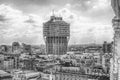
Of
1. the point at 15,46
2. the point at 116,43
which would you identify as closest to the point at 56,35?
the point at 15,46

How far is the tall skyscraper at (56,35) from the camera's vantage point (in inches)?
684

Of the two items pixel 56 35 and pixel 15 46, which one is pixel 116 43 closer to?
pixel 56 35

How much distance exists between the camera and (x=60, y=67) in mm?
11023

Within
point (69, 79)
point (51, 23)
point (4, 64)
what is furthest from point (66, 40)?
point (69, 79)

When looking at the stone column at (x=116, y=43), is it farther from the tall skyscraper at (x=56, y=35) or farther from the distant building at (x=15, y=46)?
the distant building at (x=15, y=46)

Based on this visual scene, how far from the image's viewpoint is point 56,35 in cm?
1753

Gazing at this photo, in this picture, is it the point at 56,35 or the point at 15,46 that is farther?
the point at 15,46

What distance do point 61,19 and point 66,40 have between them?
2051 millimetres

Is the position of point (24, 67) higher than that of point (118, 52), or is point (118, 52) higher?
point (118, 52)

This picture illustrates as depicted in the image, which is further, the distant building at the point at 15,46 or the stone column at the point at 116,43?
the distant building at the point at 15,46

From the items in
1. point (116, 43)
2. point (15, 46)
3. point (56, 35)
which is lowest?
point (116, 43)

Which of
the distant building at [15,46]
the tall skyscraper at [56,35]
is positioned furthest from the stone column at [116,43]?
the distant building at [15,46]

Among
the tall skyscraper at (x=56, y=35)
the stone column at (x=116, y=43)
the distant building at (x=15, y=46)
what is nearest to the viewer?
the stone column at (x=116, y=43)

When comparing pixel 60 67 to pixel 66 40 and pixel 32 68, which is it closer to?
pixel 32 68
